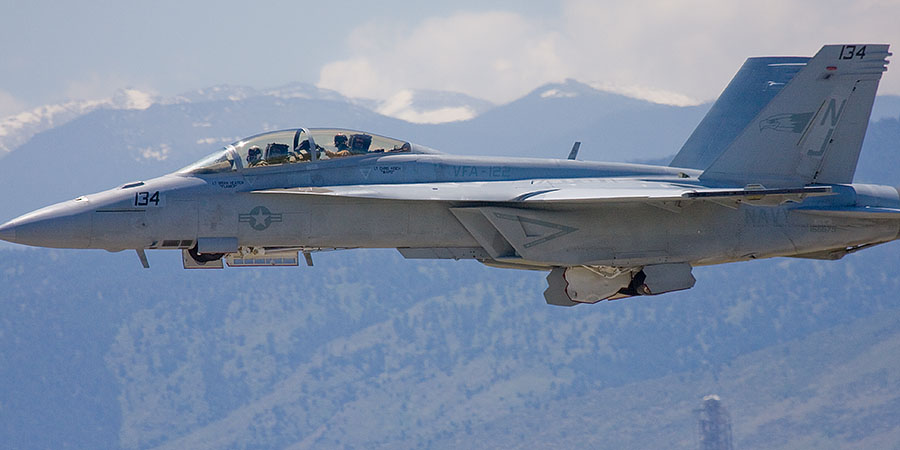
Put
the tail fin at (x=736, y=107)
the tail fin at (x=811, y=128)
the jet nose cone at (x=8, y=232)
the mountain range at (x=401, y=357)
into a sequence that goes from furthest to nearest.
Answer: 1. the mountain range at (x=401, y=357)
2. the tail fin at (x=736, y=107)
3. the tail fin at (x=811, y=128)
4. the jet nose cone at (x=8, y=232)

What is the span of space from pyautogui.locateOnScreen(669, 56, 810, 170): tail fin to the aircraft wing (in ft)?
17.2

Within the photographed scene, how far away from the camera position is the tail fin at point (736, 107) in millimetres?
27172

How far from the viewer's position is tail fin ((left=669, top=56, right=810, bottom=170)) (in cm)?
2717

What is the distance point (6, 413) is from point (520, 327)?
231 feet

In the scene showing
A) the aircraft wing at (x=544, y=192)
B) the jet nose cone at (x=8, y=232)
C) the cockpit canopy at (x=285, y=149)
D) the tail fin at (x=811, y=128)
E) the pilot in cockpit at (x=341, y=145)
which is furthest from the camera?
the tail fin at (x=811, y=128)

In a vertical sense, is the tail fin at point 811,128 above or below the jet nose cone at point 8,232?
above

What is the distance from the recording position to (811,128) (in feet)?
77.4

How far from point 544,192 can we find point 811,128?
18.2 ft

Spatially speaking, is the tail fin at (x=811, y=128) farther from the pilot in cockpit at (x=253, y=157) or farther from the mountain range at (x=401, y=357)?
the mountain range at (x=401, y=357)

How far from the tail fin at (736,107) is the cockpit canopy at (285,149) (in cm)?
838

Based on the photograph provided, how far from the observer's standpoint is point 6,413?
16912 cm

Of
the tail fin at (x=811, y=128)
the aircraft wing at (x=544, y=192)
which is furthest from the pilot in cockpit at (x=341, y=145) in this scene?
the tail fin at (x=811, y=128)

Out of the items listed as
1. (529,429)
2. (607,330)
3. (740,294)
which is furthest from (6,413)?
(740,294)

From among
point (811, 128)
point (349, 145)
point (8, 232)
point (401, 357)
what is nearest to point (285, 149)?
point (349, 145)
